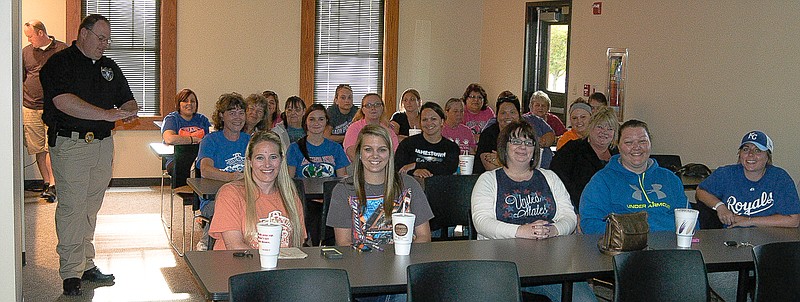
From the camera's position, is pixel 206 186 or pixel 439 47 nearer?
pixel 206 186

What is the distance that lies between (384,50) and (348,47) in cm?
43

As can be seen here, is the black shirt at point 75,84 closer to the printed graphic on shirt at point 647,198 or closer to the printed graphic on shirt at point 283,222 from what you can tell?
the printed graphic on shirt at point 283,222

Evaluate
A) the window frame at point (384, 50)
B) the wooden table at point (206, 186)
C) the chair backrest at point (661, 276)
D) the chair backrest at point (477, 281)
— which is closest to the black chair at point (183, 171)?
the wooden table at point (206, 186)

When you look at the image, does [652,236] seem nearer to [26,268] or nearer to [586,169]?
[586,169]

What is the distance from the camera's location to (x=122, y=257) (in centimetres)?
702

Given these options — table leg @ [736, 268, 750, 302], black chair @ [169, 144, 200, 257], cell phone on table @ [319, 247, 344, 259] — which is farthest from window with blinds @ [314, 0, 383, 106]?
table leg @ [736, 268, 750, 302]

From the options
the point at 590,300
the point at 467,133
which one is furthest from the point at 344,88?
the point at 590,300

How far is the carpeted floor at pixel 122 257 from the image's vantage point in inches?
233

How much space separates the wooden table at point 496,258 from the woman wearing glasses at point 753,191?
0.59m

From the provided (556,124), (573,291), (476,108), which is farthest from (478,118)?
(573,291)

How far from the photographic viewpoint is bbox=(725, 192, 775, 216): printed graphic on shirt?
5.22 meters

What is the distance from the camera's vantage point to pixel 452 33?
1170cm

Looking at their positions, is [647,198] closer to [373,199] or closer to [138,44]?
[373,199]

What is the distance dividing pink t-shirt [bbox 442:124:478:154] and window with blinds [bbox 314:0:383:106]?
343 cm
